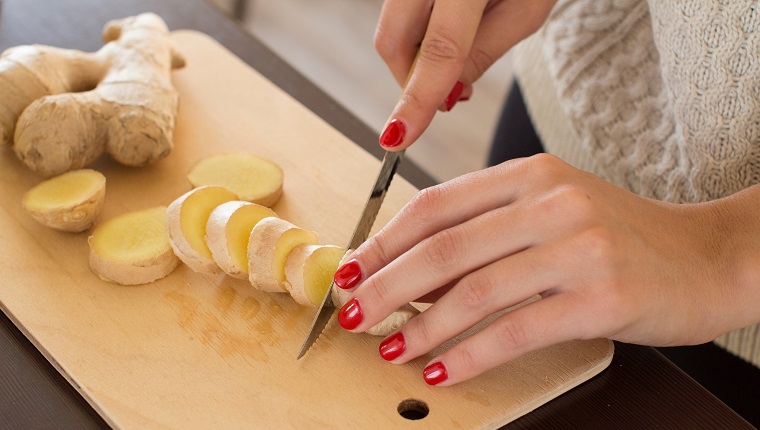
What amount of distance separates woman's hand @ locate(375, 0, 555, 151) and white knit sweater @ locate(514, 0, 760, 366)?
0.45 feet

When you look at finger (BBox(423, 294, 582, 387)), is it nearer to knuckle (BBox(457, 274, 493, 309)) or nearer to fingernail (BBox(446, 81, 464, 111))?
knuckle (BBox(457, 274, 493, 309))

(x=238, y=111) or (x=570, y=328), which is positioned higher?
(x=570, y=328)

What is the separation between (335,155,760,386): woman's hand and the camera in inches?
38.0

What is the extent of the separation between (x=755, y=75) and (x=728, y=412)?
468mm

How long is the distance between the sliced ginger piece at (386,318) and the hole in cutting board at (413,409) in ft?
0.31

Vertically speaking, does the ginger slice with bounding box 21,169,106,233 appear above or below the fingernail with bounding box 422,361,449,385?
below

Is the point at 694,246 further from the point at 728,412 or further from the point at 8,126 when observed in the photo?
the point at 8,126

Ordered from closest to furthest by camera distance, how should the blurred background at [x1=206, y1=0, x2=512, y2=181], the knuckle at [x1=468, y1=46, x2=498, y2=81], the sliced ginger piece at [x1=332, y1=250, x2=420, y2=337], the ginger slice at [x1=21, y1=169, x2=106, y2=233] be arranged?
1. the sliced ginger piece at [x1=332, y1=250, x2=420, y2=337]
2. the ginger slice at [x1=21, y1=169, x2=106, y2=233]
3. the knuckle at [x1=468, y1=46, x2=498, y2=81]
4. the blurred background at [x1=206, y1=0, x2=512, y2=181]

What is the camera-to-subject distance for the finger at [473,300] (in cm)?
97

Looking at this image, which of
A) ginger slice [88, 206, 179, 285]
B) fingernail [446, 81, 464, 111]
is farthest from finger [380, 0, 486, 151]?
ginger slice [88, 206, 179, 285]

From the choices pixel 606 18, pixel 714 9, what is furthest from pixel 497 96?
pixel 714 9

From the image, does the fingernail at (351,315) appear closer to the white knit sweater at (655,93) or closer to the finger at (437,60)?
the finger at (437,60)

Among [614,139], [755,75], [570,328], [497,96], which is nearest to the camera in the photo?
[570,328]

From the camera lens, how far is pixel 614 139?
1442 millimetres
